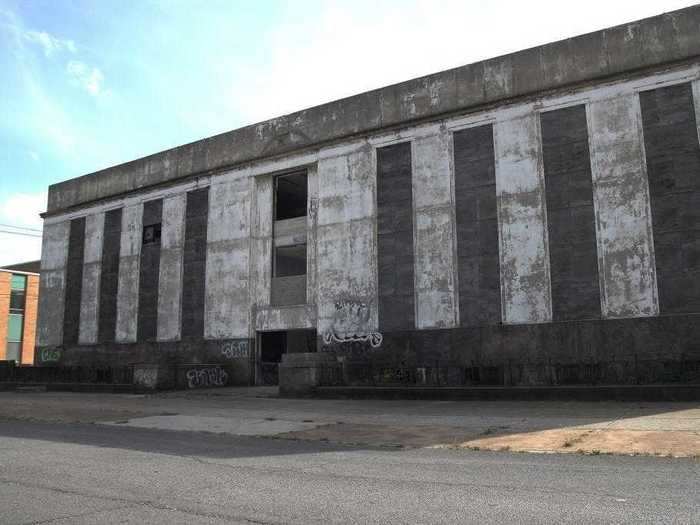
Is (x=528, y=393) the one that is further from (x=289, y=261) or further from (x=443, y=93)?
(x=289, y=261)

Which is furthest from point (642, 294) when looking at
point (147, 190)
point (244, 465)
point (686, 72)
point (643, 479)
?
point (147, 190)

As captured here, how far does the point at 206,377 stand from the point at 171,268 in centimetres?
707

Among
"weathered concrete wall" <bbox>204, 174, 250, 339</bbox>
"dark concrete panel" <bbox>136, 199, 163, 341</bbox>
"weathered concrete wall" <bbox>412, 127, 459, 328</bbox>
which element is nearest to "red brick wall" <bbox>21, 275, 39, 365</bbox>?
"dark concrete panel" <bbox>136, 199, 163, 341</bbox>

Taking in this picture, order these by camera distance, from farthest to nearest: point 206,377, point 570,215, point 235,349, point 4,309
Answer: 1. point 4,309
2. point 235,349
3. point 206,377
4. point 570,215

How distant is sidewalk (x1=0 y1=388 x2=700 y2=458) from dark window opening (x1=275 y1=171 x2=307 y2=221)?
11389mm

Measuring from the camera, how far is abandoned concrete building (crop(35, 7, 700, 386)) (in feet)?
63.9

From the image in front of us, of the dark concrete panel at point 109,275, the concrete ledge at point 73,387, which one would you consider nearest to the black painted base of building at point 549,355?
the concrete ledge at point 73,387

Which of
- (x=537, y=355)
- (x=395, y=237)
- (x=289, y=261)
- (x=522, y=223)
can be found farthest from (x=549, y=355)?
(x=289, y=261)

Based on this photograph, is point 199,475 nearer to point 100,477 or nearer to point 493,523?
point 100,477

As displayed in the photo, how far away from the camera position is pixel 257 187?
94.7 ft

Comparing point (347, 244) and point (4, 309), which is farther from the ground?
point (347, 244)

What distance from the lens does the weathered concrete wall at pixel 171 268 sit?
29.7 meters

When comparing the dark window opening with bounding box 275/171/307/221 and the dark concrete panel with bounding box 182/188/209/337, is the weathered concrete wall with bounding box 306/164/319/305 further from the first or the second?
the dark concrete panel with bounding box 182/188/209/337

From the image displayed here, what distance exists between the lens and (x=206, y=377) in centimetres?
2578
